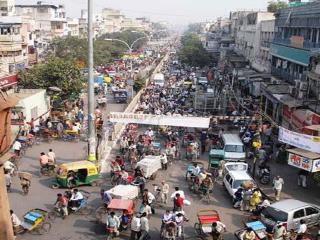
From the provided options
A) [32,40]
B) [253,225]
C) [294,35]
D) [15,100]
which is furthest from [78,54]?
[15,100]

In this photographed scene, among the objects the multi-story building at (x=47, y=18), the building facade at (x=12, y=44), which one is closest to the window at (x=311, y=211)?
the building facade at (x=12, y=44)

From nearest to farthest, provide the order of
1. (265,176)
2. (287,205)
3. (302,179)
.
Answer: (287,205) → (302,179) → (265,176)

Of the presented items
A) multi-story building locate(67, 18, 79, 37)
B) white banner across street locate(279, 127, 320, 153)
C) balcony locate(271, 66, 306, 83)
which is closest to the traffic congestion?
white banner across street locate(279, 127, 320, 153)

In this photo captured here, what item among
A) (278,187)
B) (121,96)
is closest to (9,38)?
(121,96)

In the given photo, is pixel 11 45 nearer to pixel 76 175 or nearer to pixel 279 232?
pixel 76 175

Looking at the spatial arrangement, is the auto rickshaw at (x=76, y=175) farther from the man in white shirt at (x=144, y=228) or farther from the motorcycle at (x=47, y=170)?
the man in white shirt at (x=144, y=228)

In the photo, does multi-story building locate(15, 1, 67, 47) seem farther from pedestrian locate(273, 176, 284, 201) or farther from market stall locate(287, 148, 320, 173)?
pedestrian locate(273, 176, 284, 201)
